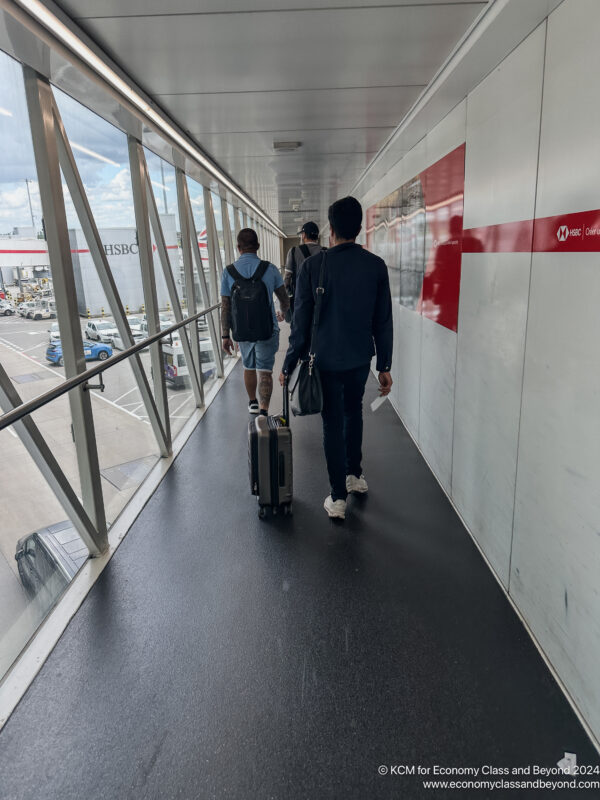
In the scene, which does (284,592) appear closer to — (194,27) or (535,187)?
(535,187)

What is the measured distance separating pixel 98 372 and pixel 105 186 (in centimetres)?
138

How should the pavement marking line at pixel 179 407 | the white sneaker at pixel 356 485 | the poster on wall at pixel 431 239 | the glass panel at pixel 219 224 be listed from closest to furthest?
1. the poster on wall at pixel 431 239
2. the white sneaker at pixel 356 485
3. the pavement marking line at pixel 179 407
4. the glass panel at pixel 219 224

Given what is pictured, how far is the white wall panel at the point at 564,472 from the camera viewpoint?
5.35 ft

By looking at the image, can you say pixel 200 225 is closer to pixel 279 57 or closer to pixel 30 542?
pixel 279 57

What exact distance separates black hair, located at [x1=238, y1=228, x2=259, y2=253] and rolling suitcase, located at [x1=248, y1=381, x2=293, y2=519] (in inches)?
64.7

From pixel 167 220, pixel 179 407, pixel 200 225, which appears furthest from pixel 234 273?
pixel 200 225

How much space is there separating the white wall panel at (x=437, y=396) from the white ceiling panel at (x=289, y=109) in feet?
4.57

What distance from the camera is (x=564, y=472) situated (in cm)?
180

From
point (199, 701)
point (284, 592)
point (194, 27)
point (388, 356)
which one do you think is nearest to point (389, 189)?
point (388, 356)

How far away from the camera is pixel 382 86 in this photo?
298 centimetres

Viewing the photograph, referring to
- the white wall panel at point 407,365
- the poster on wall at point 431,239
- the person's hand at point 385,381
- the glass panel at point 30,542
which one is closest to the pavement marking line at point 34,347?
the glass panel at point 30,542

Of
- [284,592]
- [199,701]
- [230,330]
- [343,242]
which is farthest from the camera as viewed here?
[230,330]

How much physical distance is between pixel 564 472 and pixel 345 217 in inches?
67.0

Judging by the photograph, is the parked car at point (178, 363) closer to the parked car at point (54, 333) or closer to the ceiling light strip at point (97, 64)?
the ceiling light strip at point (97, 64)
